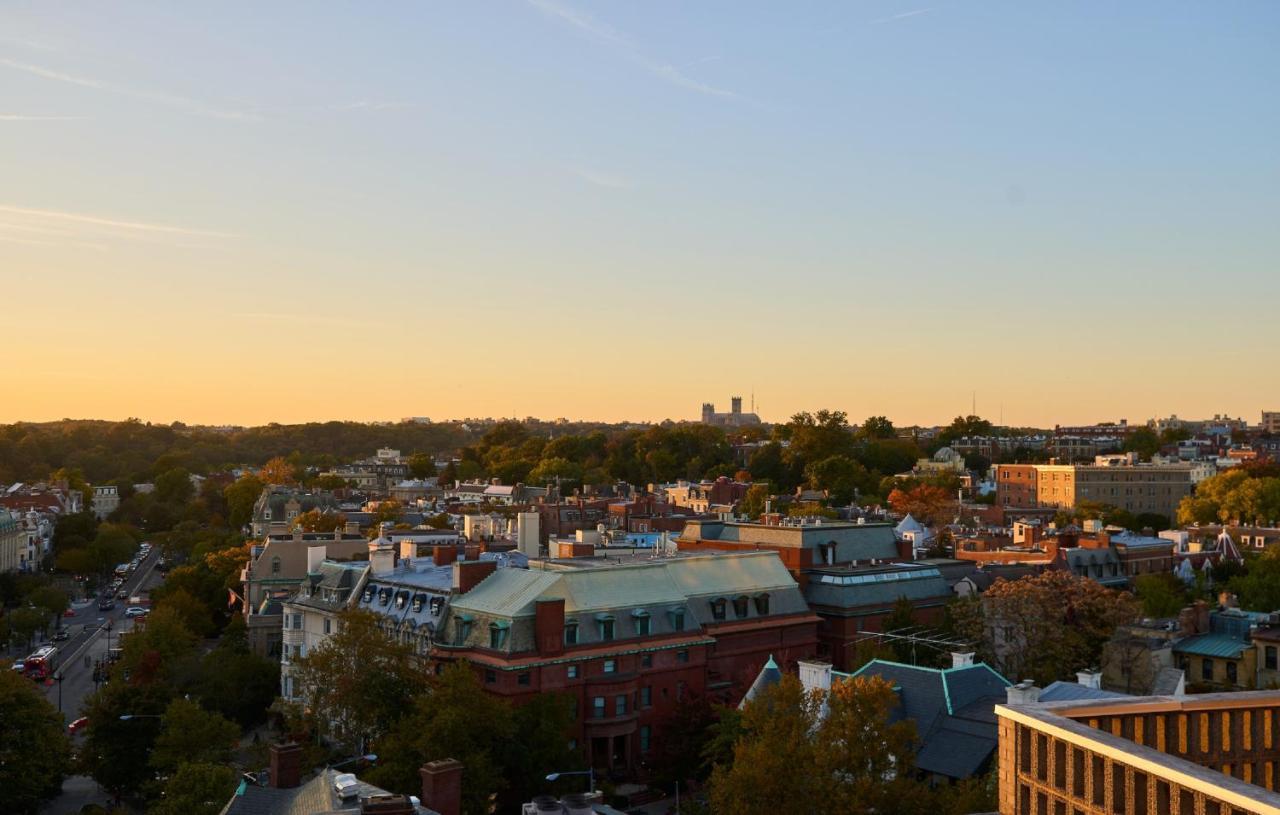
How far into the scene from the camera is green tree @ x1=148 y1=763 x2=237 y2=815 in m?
41.3

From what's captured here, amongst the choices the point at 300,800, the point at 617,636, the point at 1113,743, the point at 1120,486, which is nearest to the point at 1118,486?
the point at 1120,486

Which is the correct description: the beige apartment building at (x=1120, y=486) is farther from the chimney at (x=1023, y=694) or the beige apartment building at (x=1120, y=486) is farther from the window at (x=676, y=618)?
the chimney at (x=1023, y=694)

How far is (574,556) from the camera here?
6856 centimetres

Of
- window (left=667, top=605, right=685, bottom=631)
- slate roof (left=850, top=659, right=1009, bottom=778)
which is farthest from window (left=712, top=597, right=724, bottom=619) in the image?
slate roof (left=850, top=659, right=1009, bottom=778)

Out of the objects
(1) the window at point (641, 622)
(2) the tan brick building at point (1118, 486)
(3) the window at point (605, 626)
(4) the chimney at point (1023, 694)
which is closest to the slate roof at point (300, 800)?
(4) the chimney at point (1023, 694)

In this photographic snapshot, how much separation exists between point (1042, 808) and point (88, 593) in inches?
4755

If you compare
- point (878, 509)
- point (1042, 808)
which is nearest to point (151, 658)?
point (1042, 808)

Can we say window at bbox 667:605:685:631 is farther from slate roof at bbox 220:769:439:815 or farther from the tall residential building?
the tall residential building

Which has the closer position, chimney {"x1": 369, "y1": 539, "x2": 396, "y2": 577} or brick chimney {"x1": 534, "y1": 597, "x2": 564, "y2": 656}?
brick chimney {"x1": 534, "y1": 597, "x2": 564, "y2": 656}

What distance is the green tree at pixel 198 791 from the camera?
41.3 meters

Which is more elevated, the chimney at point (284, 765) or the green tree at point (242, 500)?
the green tree at point (242, 500)

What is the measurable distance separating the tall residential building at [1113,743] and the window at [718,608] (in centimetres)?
3118

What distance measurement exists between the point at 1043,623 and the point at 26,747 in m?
44.2

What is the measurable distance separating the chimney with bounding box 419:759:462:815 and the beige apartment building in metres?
154
